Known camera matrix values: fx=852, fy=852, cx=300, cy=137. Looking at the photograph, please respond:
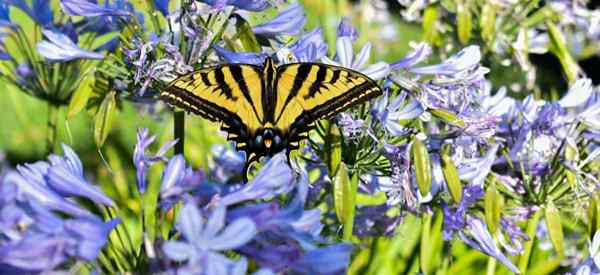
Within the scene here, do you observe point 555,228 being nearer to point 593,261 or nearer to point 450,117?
point 593,261

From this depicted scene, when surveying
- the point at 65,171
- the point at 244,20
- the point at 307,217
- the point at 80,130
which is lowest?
the point at 80,130

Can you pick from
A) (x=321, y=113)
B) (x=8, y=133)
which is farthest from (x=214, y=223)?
(x=8, y=133)

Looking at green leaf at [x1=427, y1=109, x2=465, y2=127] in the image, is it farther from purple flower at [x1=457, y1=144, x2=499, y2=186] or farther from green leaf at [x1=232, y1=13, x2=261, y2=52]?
green leaf at [x1=232, y1=13, x2=261, y2=52]

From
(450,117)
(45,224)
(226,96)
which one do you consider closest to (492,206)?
(450,117)

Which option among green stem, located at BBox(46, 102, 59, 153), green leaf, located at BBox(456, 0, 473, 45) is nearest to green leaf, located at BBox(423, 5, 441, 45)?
green leaf, located at BBox(456, 0, 473, 45)

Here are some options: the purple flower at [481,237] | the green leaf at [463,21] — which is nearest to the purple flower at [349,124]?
the purple flower at [481,237]

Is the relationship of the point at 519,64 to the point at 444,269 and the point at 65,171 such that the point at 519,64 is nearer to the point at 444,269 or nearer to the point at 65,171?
the point at 444,269
